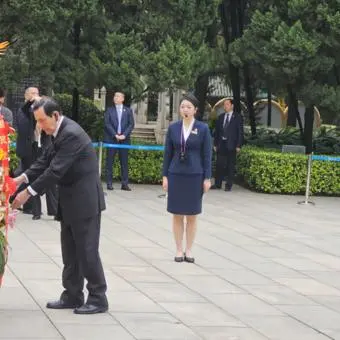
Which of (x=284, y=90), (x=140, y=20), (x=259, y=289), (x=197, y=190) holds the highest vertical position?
(x=140, y=20)

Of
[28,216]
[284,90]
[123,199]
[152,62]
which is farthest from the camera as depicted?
[284,90]

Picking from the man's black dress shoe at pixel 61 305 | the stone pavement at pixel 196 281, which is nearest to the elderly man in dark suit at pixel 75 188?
the man's black dress shoe at pixel 61 305

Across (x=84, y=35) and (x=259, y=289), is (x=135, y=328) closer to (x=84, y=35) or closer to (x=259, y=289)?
(x=259, y=289)

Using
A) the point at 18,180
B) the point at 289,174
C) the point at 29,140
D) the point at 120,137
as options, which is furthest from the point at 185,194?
the point at 289,174

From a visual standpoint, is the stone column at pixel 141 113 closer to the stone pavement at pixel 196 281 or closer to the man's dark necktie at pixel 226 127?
the man's dark necktie at pixel 226 127

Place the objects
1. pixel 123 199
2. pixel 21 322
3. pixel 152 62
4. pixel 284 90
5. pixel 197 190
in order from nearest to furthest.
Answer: pixel 21 322 → pixel 197 190 → pixel 123 199 → pixel 152 62 → pixel 284 90

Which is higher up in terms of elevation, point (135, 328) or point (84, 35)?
point (84, 35)

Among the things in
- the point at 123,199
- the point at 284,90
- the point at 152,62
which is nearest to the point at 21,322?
the point at 123,199

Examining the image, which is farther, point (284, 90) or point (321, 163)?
point (284, 90)

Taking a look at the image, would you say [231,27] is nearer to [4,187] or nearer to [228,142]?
[228,142]

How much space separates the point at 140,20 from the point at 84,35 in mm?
1172

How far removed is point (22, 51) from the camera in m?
16.3

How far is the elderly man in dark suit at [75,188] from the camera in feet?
21.7

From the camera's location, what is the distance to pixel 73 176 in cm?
671
